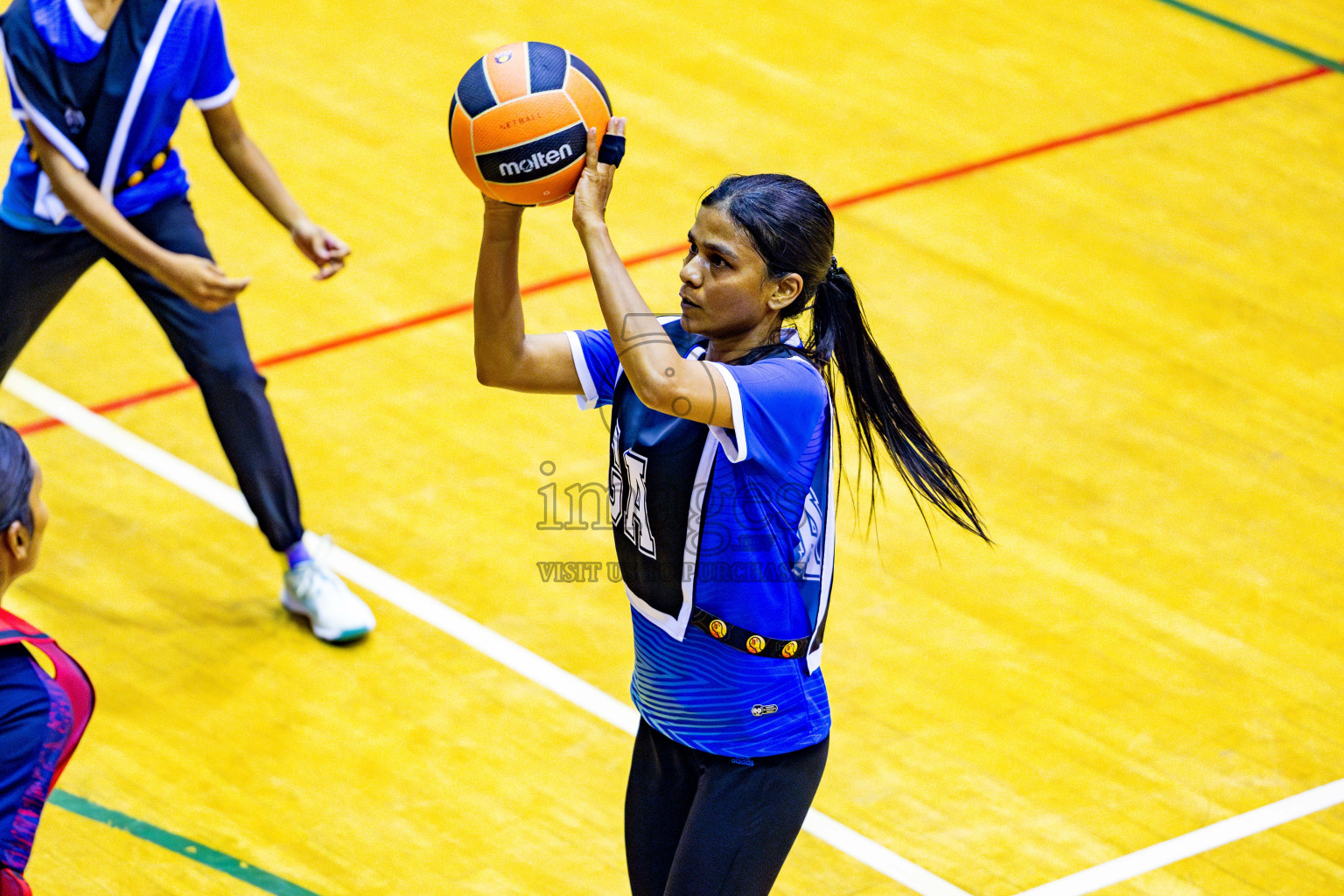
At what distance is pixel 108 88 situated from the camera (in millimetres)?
5133

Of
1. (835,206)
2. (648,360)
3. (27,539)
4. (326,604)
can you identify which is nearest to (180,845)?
(326,604)

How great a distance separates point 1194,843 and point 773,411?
2.44 m

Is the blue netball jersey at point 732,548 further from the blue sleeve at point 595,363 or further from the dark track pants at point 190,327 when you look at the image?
the dark track pants at point 190,327

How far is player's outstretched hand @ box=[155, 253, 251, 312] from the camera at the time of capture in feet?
16.5

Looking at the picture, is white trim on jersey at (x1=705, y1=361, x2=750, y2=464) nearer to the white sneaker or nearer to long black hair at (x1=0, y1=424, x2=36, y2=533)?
long black hair at (x1=0, y1=424, x2=36, y2=533)

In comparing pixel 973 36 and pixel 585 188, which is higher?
pixel 585 188

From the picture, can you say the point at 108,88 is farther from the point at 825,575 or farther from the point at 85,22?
the point at 825,575

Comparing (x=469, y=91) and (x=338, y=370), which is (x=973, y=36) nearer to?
(x=338, y=370)

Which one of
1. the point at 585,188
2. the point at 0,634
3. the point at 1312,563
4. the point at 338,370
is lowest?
the point at 338,370

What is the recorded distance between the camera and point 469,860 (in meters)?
4.70

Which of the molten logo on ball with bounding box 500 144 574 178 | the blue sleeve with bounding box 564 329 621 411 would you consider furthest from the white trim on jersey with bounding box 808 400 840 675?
the molten logo on ball with bounding box 500 144 574 178

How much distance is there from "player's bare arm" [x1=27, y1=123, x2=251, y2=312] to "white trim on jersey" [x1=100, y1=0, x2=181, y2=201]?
0.14 m

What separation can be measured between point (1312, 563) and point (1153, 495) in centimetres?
62

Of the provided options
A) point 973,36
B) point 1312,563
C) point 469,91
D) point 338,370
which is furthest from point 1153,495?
point 973,36
